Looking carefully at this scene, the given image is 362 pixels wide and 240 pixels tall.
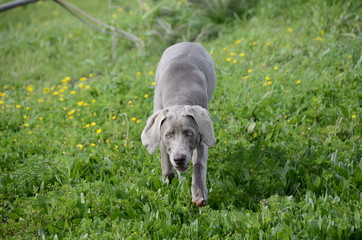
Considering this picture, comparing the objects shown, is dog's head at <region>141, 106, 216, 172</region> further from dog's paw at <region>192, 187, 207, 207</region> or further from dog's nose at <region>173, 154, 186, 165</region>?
dog's paw at <region>192, 187, 207, 207</region>

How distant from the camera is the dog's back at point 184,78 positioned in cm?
456

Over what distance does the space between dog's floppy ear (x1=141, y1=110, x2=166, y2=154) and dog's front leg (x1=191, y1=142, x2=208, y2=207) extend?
1.41 ft

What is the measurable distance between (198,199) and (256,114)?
202 centimetres

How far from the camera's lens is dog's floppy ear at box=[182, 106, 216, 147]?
404 centimetres

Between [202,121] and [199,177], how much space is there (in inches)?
20.1

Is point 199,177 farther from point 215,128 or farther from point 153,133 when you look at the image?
point 215,128

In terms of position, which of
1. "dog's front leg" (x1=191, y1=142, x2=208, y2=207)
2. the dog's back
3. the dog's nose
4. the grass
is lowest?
the grass

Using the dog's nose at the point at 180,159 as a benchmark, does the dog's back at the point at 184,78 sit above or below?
above

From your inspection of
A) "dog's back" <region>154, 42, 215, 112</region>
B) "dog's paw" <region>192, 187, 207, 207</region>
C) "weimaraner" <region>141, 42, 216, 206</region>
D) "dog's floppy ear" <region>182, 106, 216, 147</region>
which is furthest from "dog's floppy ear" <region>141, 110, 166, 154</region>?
"dog's paw" <region>192, 187, 207, 207</region>

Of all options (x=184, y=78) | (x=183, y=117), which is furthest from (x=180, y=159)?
→ (x=184, y=78)

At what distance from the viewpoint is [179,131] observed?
400 centimetres

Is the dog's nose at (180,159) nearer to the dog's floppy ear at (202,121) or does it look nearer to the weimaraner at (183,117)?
the weimaraner at (183,117)

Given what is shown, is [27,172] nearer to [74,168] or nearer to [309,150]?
[74,168]

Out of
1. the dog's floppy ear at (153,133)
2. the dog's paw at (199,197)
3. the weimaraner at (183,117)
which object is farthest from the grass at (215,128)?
the dog's floppy ear at (153,133)
